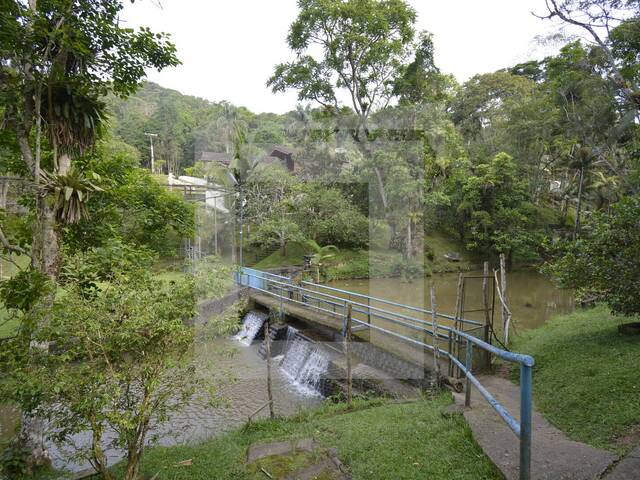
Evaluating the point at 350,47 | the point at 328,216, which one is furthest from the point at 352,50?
the point at 328,216

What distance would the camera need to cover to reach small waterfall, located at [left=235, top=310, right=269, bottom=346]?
38.9 ft

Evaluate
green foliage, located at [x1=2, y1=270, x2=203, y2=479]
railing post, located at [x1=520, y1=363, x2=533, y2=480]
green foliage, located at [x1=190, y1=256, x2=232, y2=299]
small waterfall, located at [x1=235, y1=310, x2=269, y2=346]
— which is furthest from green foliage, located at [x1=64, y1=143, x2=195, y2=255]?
railing post, located at [x1=520, y1=363, x2=533, y2=480]

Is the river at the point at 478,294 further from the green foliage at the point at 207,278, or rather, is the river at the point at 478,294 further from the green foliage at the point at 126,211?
the green foliage at the point at 126,211

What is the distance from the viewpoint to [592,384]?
4.71 m

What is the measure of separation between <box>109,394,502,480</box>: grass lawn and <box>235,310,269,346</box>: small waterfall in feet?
21.0

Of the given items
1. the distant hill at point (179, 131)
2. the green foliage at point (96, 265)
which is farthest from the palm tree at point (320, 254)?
the distant hill at point (179, 131)

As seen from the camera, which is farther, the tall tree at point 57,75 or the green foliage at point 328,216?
the green foliage at point 328,216

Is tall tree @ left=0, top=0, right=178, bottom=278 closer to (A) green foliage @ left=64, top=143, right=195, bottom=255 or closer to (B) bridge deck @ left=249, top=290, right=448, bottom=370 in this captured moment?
(A) green foliage @ left=64, top=143, right=195, bottom=255

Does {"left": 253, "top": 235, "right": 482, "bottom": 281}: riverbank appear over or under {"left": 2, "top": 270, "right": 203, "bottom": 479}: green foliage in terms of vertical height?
under

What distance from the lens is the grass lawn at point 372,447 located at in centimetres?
318

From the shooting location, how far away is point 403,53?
59.8ft

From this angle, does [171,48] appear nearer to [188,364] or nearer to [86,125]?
[86,125]

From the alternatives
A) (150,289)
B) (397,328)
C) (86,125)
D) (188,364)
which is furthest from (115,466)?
(397,328)

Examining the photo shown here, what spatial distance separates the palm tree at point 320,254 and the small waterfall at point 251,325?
20.2 ft
